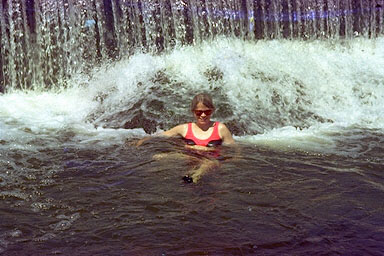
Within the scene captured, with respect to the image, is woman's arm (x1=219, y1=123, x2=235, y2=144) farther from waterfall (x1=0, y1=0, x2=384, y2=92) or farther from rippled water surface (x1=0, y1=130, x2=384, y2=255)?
waterfall (x1=0, y1=0, x2=384, y2=92)

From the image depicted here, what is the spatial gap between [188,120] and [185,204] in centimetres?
338

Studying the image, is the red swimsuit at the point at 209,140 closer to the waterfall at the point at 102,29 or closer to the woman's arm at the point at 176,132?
the woman's arm at the point at 176,132

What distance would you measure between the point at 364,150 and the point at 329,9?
606 cm

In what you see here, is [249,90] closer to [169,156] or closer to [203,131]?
[203,131]

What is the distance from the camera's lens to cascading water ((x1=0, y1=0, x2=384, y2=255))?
378 cm

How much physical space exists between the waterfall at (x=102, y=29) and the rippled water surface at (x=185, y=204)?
404cm

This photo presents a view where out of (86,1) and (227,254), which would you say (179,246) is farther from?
(86,1)

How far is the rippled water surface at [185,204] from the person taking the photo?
3562 mm

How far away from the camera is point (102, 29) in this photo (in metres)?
9.73

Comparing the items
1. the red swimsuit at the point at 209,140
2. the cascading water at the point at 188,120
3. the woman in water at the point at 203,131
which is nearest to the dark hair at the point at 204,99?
the woman in water at the point at 203,131

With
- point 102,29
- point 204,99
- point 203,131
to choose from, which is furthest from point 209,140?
point 102,29

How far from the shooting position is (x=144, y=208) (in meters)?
4.16

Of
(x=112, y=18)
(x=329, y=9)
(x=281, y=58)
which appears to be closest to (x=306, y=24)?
(x=329, y=9)

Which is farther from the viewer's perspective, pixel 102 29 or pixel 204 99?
pixel 102 29
